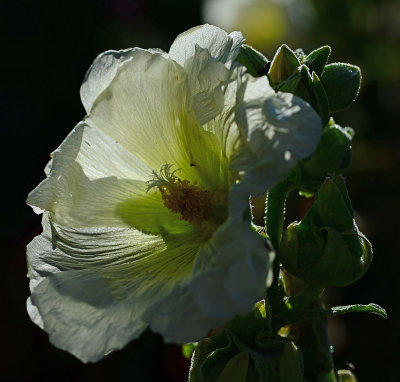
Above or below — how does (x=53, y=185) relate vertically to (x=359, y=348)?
above

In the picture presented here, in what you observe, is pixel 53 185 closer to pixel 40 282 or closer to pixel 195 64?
pixel 40 282

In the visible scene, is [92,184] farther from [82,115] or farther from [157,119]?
[82,115]

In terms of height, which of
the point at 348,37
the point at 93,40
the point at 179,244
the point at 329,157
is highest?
the point at 329,157

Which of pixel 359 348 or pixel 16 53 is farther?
pixel 16 53

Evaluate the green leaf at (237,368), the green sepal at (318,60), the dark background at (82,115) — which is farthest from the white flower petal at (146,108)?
the dark background at (82,115)

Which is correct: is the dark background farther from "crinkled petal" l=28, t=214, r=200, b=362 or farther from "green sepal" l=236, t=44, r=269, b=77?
"green sepal" l=236, t=44, r=269, b=77

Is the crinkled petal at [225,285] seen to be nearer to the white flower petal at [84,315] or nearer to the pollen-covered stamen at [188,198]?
the white flower petal at [84,315]

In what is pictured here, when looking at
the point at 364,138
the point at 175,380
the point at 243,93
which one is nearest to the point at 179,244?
the point at 243,93

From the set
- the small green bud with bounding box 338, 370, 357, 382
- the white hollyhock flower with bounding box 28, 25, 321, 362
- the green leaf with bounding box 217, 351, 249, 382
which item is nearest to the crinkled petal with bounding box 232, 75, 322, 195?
the white hollyhock flower with bounding box 28, 25, 321, 362
